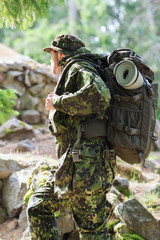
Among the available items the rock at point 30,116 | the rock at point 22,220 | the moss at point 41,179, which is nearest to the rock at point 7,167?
the rock at point 22,220

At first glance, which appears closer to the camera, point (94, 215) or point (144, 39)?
point (94, 215)

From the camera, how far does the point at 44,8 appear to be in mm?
Answer: 3703

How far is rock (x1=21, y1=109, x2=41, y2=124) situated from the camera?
11117 mm

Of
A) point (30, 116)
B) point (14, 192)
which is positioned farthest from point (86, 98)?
point (30, 116)

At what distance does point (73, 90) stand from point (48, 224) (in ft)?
5.15

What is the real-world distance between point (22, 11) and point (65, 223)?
318 cm

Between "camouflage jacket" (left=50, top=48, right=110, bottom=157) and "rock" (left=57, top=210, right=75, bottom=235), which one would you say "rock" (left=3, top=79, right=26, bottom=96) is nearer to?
"rock" (left=57, top=210, right=75, bottom=235)

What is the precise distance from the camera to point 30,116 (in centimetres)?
1118

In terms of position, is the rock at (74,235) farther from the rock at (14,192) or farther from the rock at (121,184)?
the rock at (121,184)

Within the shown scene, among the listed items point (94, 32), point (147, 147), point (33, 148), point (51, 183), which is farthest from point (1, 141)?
point (94, 32)

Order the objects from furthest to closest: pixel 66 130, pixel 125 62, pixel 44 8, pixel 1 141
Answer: pixel 1 141
pixel 44 8
pixel 66 130
pixel 125 62

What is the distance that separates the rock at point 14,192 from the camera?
4.79 metres

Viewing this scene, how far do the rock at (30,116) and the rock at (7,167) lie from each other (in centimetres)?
565

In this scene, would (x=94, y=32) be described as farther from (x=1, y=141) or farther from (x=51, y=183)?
(x=51, y=183)
